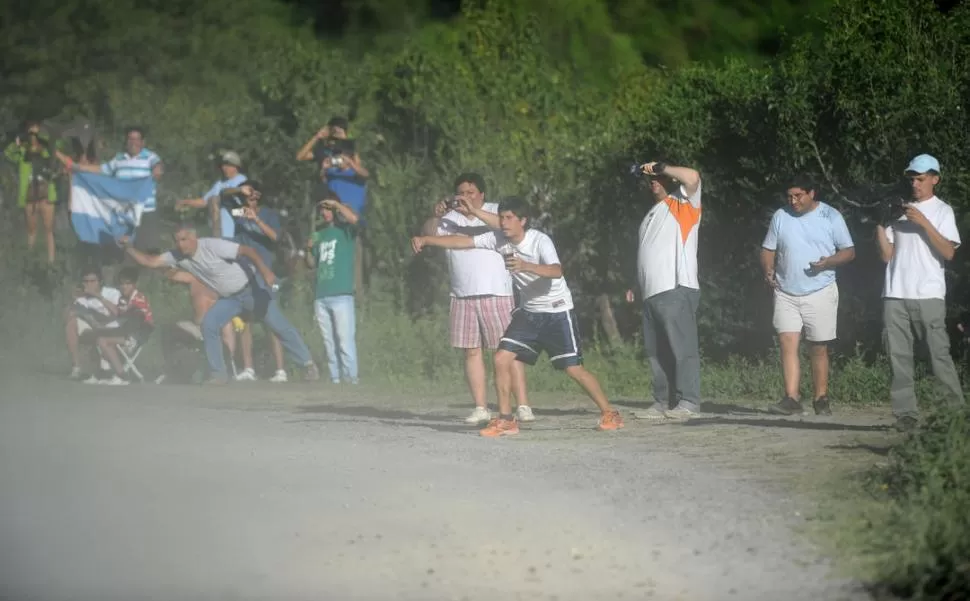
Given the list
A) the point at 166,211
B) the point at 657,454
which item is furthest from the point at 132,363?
the point at 657,454

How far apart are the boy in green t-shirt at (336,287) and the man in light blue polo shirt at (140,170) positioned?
4.20 metres

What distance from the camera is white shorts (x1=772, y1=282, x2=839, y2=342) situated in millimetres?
13414

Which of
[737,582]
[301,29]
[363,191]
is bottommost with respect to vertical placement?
[737,582]

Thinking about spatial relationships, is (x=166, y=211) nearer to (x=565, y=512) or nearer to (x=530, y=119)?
(x=530, y=119)

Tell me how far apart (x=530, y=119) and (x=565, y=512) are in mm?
12589

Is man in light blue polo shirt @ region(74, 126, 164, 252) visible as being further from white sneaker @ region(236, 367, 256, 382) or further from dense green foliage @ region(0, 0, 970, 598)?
white sneaker @ region(236, 367, 256, 382)

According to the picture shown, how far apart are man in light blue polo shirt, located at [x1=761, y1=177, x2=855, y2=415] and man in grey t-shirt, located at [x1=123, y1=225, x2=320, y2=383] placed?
5.92m

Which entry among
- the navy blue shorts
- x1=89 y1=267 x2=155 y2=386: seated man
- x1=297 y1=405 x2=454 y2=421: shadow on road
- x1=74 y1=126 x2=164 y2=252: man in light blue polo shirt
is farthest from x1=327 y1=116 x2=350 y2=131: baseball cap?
the navy blue shorts

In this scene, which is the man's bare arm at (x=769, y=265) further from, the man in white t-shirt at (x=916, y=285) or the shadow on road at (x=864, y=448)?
the shadow on road at (x=864, y=448)

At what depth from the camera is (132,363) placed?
18.2 meters

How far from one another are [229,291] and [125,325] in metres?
1.26

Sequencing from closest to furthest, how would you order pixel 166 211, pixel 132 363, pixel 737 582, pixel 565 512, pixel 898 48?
pixel 737 582, pixel 565 512, pixel 898 48, pixel 132 363, pixel 166 211

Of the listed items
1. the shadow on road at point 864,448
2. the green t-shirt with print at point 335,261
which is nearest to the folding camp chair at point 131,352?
the green t-shirt with print at point 335,261

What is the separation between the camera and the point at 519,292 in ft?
41.5
